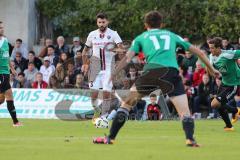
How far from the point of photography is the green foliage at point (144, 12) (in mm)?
30703

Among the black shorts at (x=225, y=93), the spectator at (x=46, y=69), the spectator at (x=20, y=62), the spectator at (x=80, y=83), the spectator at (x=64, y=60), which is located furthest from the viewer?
the spectator at (x=20, y=62)

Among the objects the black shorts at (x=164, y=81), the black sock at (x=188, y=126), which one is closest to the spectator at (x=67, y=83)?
the black shorts at (x=164, y=81)

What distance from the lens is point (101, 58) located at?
2111cm

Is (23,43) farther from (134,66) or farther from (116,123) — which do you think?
(116,123)

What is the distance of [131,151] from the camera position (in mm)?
13219

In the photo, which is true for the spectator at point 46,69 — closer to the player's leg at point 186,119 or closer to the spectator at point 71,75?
the spectator at point 71,75

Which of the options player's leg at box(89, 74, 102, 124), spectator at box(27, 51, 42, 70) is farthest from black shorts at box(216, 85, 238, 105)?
spectator at box(27, 51, 42, 70)

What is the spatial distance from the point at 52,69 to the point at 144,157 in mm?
17168

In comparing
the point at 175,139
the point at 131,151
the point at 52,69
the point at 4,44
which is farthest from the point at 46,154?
the point at 52,69

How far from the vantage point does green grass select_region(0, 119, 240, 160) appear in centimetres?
1248

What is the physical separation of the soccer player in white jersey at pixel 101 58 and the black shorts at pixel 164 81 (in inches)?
253

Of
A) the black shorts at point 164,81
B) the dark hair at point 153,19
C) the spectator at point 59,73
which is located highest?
the dark hair at point 153,19

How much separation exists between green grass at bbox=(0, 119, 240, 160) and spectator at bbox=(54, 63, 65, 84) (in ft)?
26.1

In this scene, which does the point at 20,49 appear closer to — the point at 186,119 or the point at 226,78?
the point at 226,78
